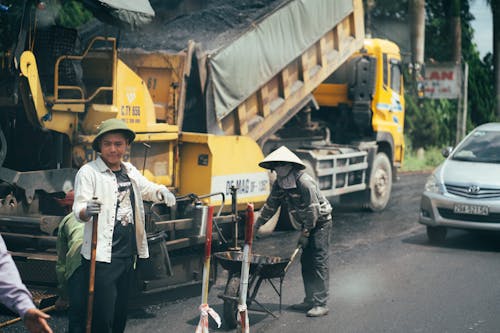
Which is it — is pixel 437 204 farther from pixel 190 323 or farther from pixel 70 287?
pixel 70 287

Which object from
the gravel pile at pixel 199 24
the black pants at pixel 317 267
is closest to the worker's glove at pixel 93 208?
the black pants at pixel 317 267

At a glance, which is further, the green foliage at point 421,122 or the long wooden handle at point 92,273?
the green foliage at point 421,122

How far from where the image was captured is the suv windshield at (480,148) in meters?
11.4

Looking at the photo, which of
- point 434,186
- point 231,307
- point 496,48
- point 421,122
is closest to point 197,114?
point 434,186

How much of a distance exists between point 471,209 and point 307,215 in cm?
391

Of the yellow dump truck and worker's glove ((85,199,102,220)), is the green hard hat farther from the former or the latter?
the yellow dump truck

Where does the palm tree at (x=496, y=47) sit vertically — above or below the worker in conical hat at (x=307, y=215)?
above

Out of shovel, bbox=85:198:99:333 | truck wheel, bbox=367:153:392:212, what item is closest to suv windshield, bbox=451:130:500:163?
truck wheel, bbox=367:153:392:212

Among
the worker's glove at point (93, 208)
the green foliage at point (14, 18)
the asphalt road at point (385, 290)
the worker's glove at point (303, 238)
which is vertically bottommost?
the asphalt road at point (385, 290)

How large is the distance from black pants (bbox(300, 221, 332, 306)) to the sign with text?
674 inches

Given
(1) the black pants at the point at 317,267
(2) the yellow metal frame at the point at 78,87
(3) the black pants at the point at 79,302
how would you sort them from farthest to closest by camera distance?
(2) the yellow metal frame at the point at 78,87 → (1) the black pants at the point at 317,267 → (3) the black pants at the point at 79,302

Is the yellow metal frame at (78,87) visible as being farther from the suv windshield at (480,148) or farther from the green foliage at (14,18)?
the suv windshield at (480,148)

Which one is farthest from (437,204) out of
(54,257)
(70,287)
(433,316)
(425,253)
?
(70,287)

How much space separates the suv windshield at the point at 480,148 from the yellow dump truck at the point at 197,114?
7.08 feet
